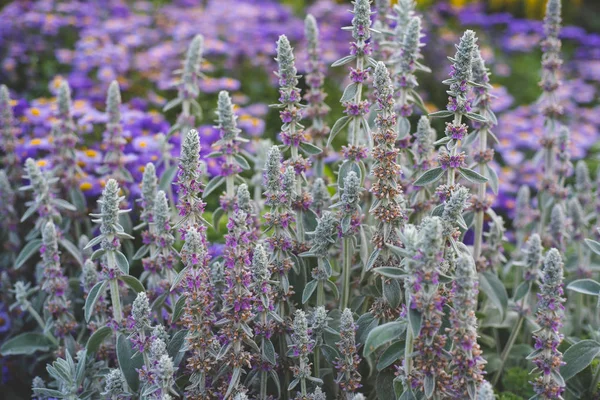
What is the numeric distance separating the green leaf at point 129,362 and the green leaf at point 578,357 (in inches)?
73.4

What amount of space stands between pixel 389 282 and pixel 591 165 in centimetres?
419

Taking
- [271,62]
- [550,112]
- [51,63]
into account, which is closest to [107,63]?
[51,63]

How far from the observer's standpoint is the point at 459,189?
223 cm

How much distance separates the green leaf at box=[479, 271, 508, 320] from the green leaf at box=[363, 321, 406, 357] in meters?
1.14

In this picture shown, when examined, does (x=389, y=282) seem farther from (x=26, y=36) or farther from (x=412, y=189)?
(x=26, y=36)

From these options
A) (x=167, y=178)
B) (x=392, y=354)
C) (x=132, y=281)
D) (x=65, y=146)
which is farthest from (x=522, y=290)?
(x=65, y=146)

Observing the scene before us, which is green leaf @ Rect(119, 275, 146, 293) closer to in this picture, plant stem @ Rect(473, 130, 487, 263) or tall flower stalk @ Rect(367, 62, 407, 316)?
tall flower stalk @ Rect(367, 62, 407, 316)

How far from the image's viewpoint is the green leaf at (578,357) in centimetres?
259

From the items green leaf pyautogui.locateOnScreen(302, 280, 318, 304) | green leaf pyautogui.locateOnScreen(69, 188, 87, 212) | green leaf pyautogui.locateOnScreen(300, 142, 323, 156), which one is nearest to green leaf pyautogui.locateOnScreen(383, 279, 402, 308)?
green leaf pyautogui.locateOnScreen(302, 280, 318, 304)

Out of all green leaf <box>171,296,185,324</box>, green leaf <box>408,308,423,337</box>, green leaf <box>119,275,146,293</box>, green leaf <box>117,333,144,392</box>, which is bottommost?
green leaf <box>117,333,144,392</box>

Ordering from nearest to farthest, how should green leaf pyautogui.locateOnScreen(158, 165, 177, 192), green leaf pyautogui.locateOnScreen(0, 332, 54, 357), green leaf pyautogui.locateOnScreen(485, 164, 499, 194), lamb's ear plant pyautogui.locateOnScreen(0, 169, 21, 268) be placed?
green leaf pyautogui.locateOnScreen(485, 164, 499, 194)
green leaf pyautogui.locateOnScreen(0, 332, 54, 357)
green leaf pyautogui.locateOnScreen(158, 165, 177, 192)
lamb's ear plant pyautogui.locateOnScreen(0, 169, 21, 268)

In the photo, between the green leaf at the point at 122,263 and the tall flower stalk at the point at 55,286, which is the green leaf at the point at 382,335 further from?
the tall flower stalk at the point at 55,286

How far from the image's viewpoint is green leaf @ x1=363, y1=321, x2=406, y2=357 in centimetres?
204

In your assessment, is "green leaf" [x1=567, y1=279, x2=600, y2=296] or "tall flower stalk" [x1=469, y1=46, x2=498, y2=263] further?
"tall flower stalk" [x1=469, y1=46, x2=498, y2=263]
